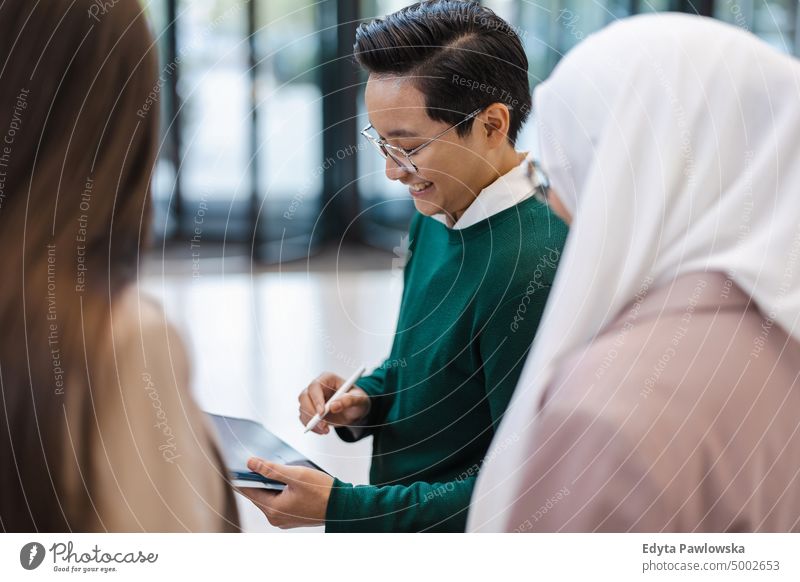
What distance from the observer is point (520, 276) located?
0.77 m

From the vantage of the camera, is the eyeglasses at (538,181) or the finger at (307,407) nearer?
the eyeglasses at (538,181)

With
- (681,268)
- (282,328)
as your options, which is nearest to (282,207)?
(282,328)

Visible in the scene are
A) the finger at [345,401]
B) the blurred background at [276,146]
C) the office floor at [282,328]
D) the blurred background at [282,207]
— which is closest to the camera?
the finger at [345,401]

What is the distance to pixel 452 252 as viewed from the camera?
2.77ft

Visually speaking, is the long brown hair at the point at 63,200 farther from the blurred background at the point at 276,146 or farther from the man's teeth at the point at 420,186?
the blurred background at the point at 276,146

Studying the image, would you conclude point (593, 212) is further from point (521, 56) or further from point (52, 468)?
point (52, 468)

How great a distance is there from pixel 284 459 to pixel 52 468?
244 mm

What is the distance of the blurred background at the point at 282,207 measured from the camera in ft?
6.59

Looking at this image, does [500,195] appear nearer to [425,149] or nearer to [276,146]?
[425,149]

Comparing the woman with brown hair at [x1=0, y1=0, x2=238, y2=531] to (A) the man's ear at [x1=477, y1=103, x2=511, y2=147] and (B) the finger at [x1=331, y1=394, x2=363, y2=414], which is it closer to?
(B) the finger at [x1=331, y1=394, x2=363, y2=414]

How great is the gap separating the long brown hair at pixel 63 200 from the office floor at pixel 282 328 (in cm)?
82
